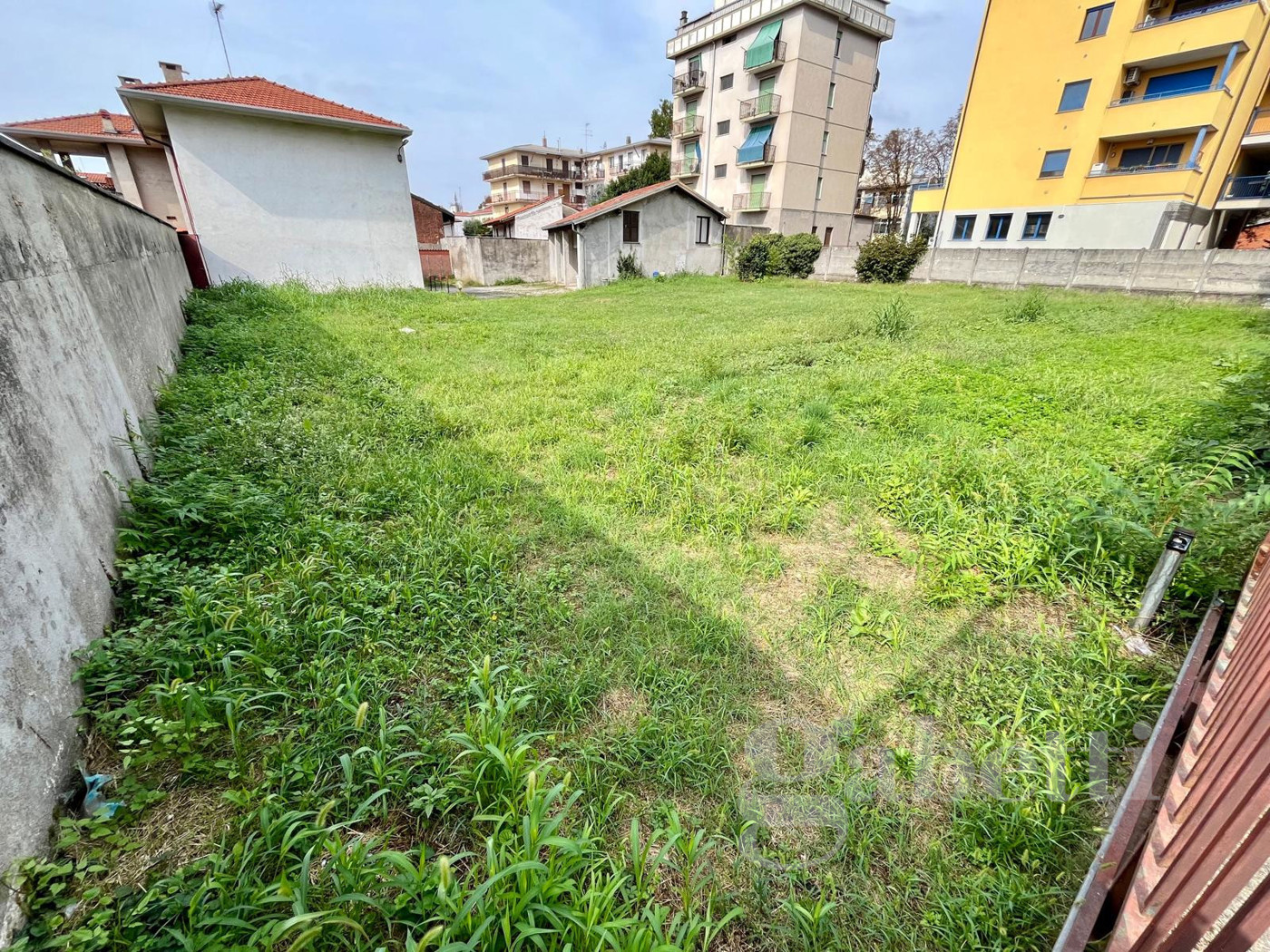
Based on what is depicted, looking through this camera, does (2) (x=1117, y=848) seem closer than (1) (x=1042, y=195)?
Yes

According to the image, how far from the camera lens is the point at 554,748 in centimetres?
188

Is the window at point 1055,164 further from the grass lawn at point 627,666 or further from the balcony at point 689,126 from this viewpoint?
the grass lawn at point 627,666

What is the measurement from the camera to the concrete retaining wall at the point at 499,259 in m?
22.4

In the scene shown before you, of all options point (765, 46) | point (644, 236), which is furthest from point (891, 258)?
point (765, 46)

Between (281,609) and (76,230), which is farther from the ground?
(76,230)

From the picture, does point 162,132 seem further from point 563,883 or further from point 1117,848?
point 1117,848

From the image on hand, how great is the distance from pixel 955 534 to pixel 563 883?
291cm

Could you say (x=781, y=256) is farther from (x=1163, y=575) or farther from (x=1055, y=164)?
(x=1163, y=575)

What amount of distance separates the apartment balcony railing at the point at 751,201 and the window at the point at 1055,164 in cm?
1063

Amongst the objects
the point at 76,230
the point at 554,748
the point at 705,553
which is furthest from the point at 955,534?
the point at 76,230

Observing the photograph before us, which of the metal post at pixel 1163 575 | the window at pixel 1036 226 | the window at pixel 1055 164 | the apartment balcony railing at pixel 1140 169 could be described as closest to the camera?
the metal post at pixel 1163 575

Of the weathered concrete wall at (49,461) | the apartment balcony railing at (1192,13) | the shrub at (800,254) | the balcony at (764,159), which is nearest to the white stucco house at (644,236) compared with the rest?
the shrub at (800,254)

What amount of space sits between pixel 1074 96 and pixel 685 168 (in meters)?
17.5

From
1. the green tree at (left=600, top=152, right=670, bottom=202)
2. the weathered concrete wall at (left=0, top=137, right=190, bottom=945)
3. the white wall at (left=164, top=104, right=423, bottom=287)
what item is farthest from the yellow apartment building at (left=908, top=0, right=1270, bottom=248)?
the weathered concrete wall at (left=0, top=137, right=190, bottom=945)
